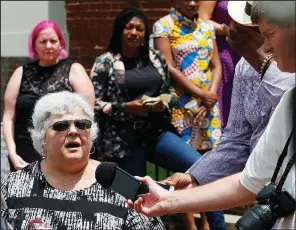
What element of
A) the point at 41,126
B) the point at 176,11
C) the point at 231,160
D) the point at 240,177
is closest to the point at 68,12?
the point at 176,11

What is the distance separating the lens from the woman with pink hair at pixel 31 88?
20.9ft

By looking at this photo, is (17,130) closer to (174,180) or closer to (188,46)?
(188,46)

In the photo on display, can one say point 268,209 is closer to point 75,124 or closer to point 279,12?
point 279,12

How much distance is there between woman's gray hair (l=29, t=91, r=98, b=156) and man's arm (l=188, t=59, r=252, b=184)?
4.37 feet

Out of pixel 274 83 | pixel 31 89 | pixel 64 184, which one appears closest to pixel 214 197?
pixel 274 83

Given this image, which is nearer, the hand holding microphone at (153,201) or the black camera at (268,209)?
the black camera at (268,209)

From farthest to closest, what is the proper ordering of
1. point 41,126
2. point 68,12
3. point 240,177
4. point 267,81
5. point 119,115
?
1. point 68,12
2. point 119,115
3. point 41,126
4. point 267,81
5. point 240,177

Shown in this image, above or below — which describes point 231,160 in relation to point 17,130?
above

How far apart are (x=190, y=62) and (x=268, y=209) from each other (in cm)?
400

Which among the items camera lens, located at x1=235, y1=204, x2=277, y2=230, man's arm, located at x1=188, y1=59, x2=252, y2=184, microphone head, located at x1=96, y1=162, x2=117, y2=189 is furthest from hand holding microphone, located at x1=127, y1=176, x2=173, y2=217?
man's arm, located at x1=188, y1=59, x2=252, y2=184

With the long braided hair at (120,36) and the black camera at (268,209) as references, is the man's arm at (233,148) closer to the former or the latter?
the black camera at (268,209)

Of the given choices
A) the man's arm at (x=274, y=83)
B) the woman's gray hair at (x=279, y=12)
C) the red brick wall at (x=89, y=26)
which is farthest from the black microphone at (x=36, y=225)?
the red brick wall at (x=89, y=26)

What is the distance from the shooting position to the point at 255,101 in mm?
3641

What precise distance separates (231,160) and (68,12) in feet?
17.1
